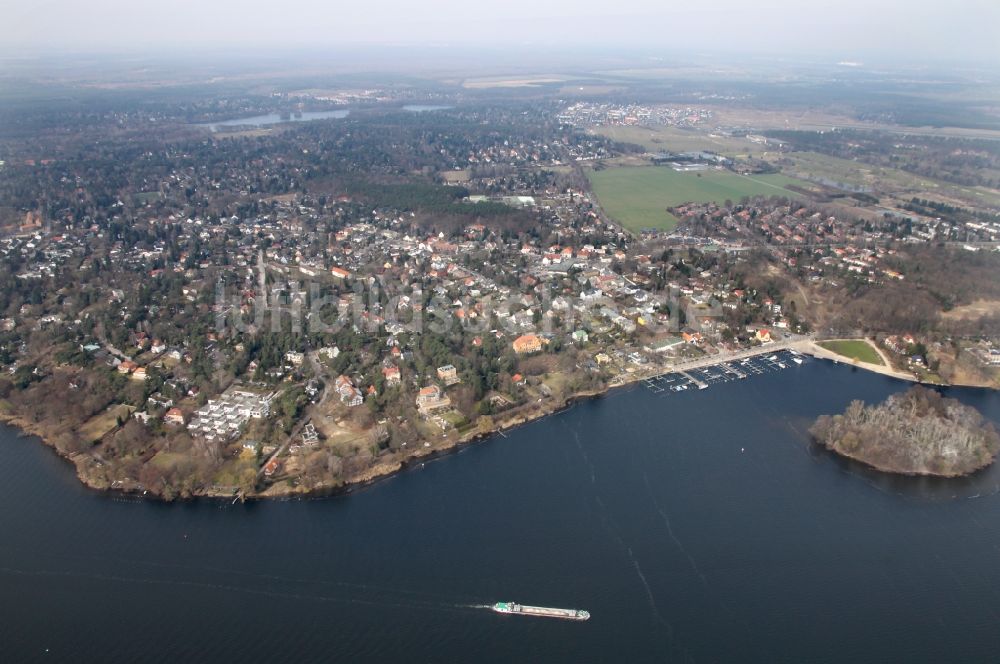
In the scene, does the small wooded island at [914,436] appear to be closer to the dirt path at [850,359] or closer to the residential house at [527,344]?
the dirt path at [850,359]

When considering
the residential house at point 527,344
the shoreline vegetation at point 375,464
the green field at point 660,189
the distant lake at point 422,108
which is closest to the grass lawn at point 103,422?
the shoreline vegetation at point 375,464

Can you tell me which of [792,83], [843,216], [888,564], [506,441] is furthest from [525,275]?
[792,83]

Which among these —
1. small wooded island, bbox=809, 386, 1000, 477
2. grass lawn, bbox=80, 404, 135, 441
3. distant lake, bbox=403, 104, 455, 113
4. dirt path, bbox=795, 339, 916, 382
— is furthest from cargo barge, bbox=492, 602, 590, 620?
distant lake, bbox=403, 104, 455, 113

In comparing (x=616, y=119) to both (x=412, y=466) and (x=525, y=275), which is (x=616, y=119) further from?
(x=412, y=466)

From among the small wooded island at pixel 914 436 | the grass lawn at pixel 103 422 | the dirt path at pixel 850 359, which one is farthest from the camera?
the dirt path at pixel 850 359

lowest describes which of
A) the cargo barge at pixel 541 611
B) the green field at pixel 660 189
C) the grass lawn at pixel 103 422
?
the cargo barge at pixel 541 611

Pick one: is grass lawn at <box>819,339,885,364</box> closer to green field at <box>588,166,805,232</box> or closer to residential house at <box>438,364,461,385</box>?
residential house at <box>438,364,461,385</box>
